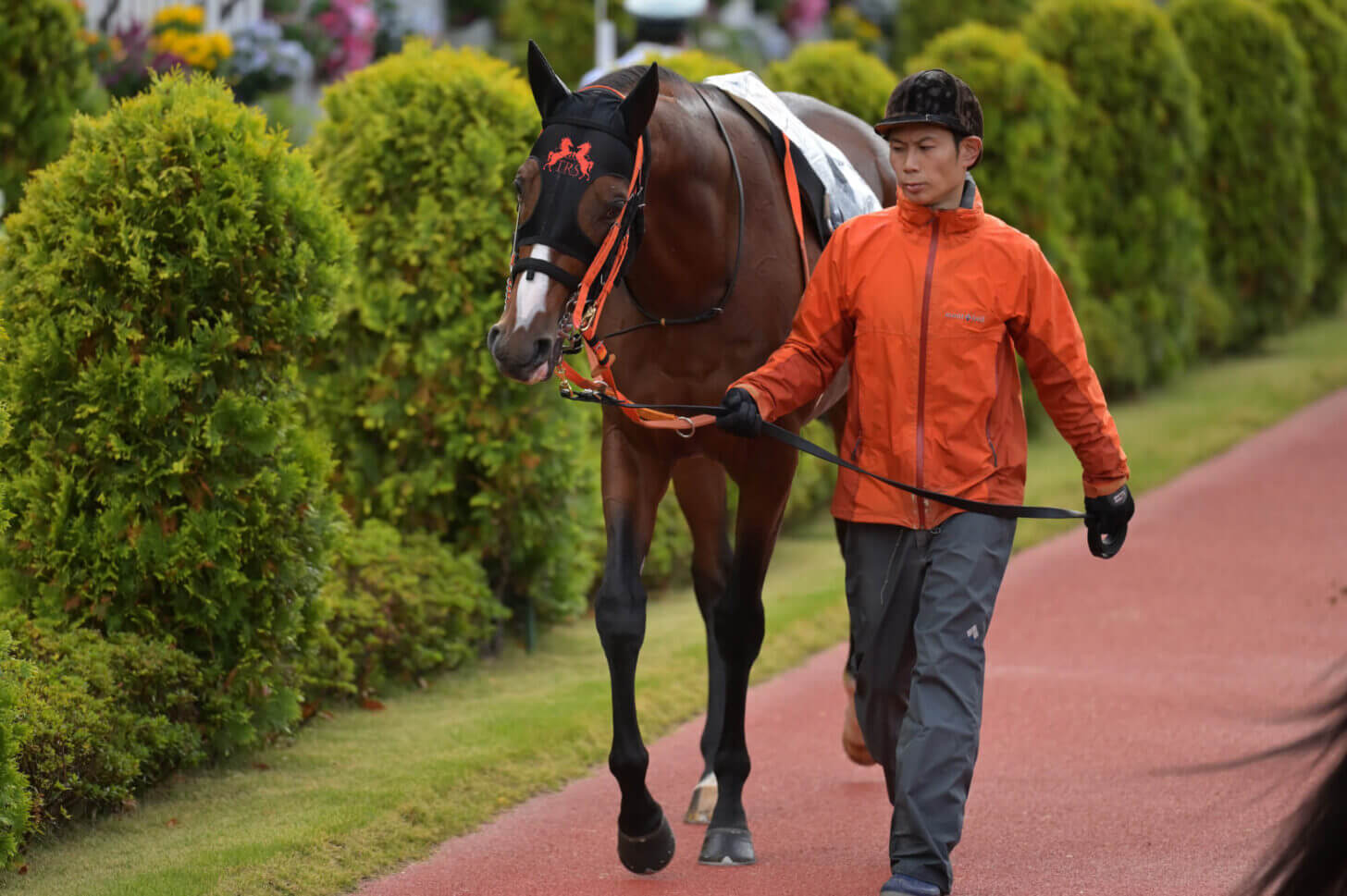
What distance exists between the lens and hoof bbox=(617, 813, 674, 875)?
13.8 feet

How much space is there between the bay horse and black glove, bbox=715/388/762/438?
0.23 metres

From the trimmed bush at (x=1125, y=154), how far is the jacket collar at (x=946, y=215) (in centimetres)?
894

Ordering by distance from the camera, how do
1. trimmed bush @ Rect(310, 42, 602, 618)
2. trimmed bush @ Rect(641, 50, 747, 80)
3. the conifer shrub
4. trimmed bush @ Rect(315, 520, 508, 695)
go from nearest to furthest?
trimmed bush @ Rect(315, 520, 508, 695), trimmed bush @ Rect(310, 42, 602, 618), the conifer shrub, trimmed bush @ Rect(641, 50, 747, 80)

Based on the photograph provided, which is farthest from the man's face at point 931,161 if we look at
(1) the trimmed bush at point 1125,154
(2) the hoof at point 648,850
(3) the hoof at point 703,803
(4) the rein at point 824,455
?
(1) the trimmed bush at point 1125,154

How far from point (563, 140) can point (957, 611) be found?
1.34 m

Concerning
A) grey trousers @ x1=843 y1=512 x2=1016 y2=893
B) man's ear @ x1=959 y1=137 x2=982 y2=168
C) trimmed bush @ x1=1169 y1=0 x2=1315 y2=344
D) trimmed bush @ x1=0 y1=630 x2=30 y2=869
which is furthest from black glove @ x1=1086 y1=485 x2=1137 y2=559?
trimmed bush @ x1=1169 y1=0 x2=1315 y2=344

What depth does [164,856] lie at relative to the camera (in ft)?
14.2

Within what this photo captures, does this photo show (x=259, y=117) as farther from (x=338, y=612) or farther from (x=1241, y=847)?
(x=1241, y=847)

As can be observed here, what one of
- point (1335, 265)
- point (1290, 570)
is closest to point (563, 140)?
point (1290, 570)

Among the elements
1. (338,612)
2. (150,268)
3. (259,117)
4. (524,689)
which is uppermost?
(259,117)

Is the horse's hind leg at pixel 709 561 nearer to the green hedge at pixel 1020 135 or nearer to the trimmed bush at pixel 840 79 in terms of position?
the trimmed bush at pixel 840 79

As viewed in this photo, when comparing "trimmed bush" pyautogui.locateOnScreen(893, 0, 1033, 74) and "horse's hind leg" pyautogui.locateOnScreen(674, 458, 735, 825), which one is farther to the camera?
"trimmed bush" pyautogui.locateOnScreen(893, 0, 1033, 74)

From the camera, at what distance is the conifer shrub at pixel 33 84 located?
322 inches

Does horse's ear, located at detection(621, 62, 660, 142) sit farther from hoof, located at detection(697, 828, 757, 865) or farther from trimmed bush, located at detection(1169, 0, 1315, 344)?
trimmed bush, located at detection(1169, 0, 1315, 344)
